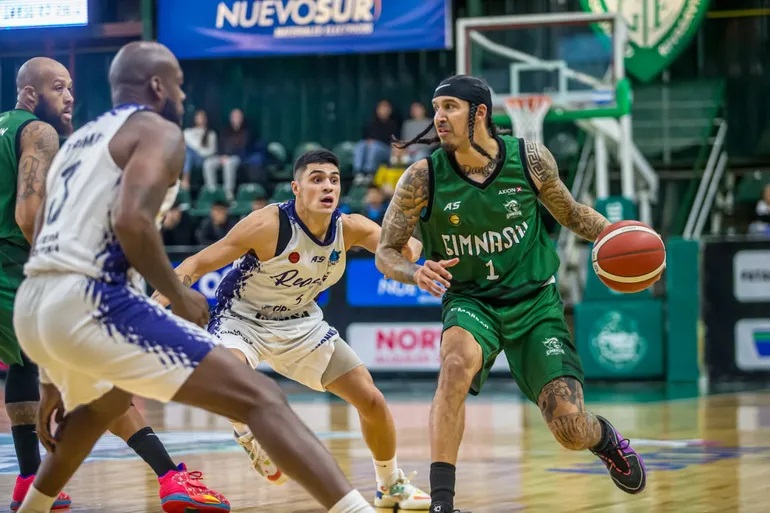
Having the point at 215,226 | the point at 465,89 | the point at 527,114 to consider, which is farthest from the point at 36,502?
the point at 215,226

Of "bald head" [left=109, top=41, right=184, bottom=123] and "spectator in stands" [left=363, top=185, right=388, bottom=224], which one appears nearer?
"bald head" [left=109, top=41, right=184, bottom=123]

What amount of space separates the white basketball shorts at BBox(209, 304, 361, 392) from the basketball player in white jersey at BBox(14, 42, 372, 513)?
6.94 ft

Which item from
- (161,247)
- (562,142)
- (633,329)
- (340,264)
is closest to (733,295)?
(633,329)

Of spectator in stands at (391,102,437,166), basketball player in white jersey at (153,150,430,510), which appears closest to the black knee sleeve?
basketball player in white jersey at (153,150,430,510)

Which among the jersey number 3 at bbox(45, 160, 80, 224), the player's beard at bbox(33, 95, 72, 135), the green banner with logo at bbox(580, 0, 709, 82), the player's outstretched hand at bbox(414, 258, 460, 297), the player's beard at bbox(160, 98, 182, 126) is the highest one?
the green banner with logo at bbox(580, 0, 709, 82)

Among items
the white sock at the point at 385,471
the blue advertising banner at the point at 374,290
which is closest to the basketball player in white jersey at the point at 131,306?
the white sock at the point at 385,471

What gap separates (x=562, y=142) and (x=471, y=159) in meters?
13.9

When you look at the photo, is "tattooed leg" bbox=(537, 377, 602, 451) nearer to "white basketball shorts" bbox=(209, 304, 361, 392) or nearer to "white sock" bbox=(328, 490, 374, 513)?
"white basketball shorts" bbox=(209, 304, 361, 392)

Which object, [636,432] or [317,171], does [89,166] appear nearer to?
[317,171]

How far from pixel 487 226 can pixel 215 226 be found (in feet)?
36.9

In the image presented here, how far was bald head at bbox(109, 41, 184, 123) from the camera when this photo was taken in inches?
167

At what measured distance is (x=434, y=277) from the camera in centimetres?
527

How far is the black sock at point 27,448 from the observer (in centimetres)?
600

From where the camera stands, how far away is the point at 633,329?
13688 mm
